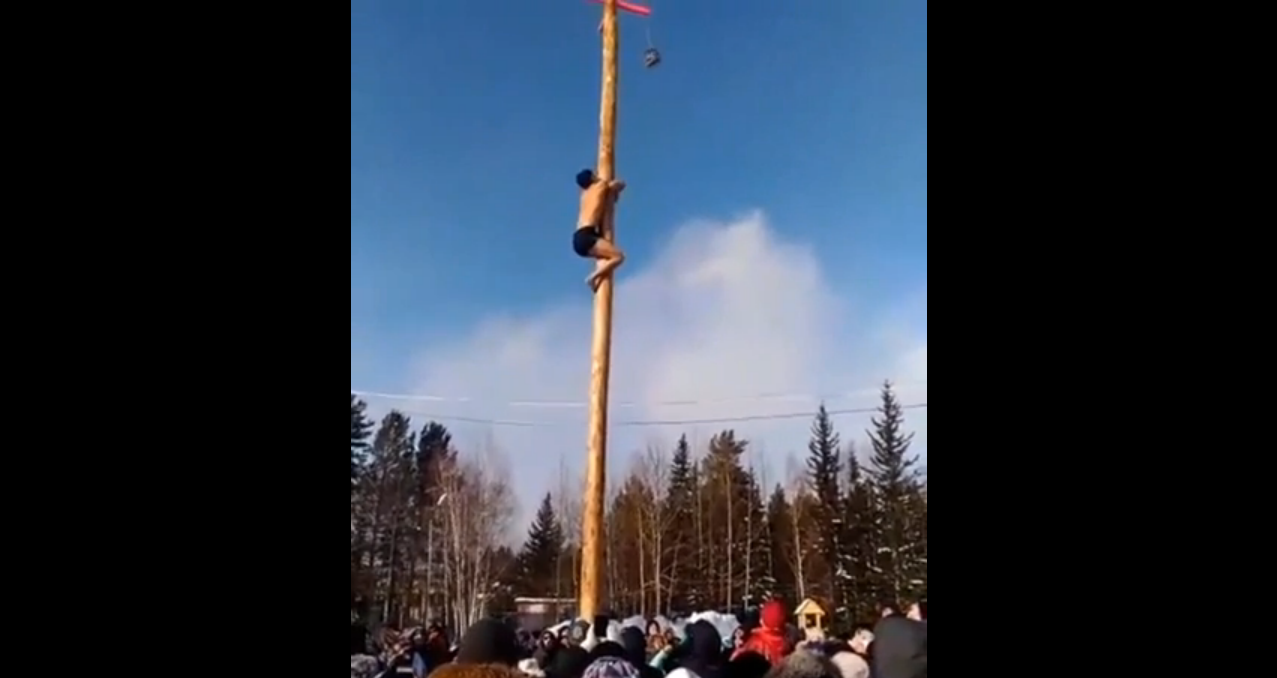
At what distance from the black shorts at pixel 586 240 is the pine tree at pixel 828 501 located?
33.9 ft

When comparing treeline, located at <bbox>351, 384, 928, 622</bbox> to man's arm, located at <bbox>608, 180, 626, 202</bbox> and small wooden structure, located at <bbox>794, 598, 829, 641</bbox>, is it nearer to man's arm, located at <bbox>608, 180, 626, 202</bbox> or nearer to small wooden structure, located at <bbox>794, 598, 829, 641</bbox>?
small wooden structure, located at <bbox>794, 598, 829, 641</bbox>

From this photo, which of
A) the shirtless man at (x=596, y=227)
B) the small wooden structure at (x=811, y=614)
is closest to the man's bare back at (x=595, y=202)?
the shirtless man at (x=596, y=227)

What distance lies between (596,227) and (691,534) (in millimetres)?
11862

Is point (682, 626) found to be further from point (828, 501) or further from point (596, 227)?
point (828, 501)

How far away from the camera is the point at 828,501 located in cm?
1551

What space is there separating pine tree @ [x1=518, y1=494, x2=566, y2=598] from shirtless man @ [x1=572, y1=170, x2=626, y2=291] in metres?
11.0

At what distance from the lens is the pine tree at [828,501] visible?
1430cm

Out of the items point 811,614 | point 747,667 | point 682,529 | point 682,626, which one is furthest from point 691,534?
point 747,667
